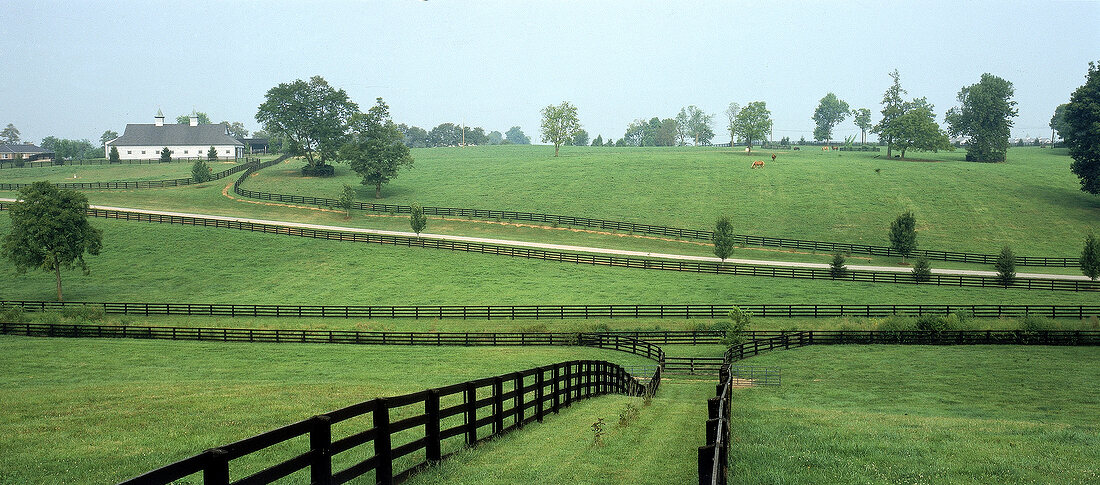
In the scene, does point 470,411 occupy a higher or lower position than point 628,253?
higher

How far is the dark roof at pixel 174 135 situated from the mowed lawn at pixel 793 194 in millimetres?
26920

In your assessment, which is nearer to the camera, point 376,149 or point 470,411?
point 470,411

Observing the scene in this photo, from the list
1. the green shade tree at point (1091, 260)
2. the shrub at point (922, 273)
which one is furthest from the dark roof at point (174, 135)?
the green shade tree at point (1091, 260)

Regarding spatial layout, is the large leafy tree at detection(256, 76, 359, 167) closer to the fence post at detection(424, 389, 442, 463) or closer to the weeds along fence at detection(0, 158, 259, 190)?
the weeds along fence at detection(0, 158, 259, 190)

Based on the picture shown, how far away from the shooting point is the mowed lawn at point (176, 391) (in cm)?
1027

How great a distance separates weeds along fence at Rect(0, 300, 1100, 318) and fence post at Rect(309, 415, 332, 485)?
3721cm

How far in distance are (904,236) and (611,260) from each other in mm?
26267

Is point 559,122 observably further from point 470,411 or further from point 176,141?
point 470,411

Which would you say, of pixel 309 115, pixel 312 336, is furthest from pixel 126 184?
pixel 312 336

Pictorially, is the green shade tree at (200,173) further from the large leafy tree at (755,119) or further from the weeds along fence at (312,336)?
the large leafy tree at (755,119)

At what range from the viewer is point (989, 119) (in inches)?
4936

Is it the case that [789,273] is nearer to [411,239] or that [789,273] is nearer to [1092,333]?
[1092,333]

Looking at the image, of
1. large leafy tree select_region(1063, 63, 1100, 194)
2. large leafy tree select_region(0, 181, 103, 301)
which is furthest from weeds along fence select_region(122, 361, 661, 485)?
large leafy tree select_region(1063, 63, 1100, 194)

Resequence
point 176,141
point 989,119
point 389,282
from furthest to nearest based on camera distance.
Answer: point 176,141, point 989,119, point 389,282
